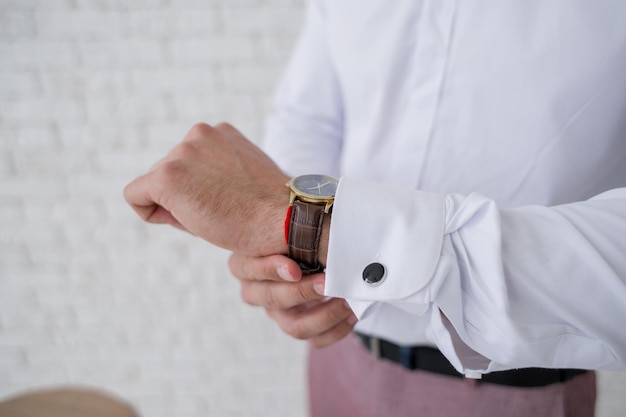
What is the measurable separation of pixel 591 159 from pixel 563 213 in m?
0.17

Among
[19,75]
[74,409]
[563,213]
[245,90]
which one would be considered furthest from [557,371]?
[19,75]

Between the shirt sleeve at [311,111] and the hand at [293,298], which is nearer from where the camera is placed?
the hand at [293,298]

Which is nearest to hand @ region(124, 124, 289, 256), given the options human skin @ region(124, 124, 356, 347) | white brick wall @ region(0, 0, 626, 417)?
human skin @ region(124, 124, 356, 347)

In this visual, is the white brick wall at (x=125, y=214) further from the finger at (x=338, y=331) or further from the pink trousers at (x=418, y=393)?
the finger at (x=338, y=331)

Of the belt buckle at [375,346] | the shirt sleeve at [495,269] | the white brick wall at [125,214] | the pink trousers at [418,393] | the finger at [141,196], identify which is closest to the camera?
the shirt sleeve at [495,269]

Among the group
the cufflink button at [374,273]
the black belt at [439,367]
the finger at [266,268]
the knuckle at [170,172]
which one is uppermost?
the knuckle at [170,172]

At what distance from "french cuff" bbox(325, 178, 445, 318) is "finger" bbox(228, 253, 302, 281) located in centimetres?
5

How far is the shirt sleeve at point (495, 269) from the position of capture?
41cm

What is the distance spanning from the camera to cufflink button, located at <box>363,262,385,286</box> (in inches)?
17.6

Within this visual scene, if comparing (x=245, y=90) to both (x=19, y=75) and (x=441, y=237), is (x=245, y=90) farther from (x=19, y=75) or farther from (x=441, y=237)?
(x=441, y=237)

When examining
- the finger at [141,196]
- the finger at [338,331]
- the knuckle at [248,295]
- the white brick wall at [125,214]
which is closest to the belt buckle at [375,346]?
the finger at [338,331]

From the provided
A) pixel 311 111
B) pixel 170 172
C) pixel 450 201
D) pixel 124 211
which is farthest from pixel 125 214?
pixel 450 201

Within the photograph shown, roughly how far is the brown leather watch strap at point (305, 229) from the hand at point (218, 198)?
0.07 feet

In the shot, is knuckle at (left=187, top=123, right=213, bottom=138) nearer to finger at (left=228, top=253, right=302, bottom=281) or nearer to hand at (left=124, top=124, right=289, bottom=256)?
hand at (left=124, top=124, right=289, bottom=256)
